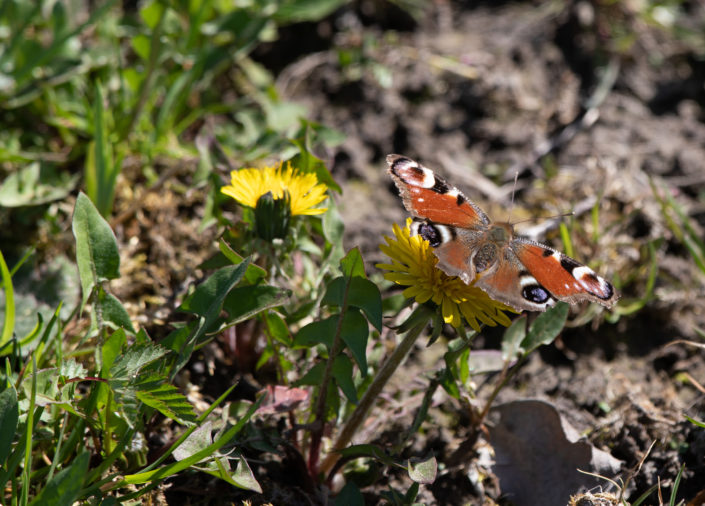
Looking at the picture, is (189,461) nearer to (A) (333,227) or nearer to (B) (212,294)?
(B) (212,294)

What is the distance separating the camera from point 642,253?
9.18 ft

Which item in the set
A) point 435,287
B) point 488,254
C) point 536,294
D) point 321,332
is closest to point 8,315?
point 321,332

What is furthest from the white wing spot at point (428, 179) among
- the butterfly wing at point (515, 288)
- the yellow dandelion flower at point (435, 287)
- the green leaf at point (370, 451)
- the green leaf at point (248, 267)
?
the green leaf at point (370, 451)

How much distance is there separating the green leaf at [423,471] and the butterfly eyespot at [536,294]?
0.53m

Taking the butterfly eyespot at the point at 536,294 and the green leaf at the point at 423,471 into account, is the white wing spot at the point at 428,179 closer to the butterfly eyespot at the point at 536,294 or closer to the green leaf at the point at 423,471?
the butterfly eyespot at the point at 536,294

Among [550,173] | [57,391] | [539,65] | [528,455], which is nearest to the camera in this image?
[57,391]

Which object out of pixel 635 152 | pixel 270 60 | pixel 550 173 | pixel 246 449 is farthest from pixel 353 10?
pixel 246 449

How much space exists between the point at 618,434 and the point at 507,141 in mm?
1639

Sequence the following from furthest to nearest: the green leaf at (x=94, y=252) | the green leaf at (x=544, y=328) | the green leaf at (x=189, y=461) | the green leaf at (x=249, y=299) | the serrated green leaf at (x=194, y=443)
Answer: the green leaf at (x=544, y=328) → the green leaf at (x=94, y=252) → the green leaf at (x=249, y=299) → the serrated green leaf at (x=194, y=443) → the green leaf at (x=189, y=461)

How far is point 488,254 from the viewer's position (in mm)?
1896

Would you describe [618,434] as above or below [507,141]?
below

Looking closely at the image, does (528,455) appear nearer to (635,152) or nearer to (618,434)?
(618,434)

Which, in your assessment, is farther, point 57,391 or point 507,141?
point 507,141

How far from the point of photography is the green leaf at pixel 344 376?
1.82 metres
